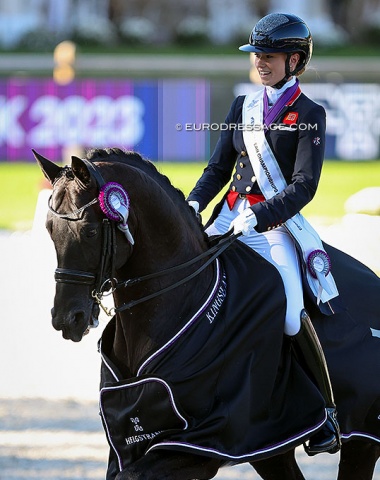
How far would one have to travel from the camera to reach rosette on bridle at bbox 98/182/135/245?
414 cm

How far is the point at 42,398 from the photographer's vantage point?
7.41 metres

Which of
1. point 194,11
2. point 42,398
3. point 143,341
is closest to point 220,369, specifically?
point 143,341

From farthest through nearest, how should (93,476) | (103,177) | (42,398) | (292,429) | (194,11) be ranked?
1. (194,11)
2. (42,398)
3. (93,476)
4. (292,429)
5. (103,177)

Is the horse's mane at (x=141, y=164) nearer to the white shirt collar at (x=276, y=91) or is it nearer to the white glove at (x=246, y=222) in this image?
the white glove at (x=246, y=222)

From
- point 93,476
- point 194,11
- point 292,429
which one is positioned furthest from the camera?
point 194,11

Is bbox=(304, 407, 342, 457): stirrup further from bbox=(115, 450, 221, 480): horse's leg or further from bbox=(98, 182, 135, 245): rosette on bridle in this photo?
bbox=(98, 182, 135, 245): rosette on bridle

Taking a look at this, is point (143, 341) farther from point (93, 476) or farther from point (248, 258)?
point (93, 476)

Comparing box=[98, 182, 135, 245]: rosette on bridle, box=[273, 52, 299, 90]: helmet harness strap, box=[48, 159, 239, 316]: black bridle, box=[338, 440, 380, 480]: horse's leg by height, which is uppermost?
box=[273, 52, 299, 90]: helmet harness strap

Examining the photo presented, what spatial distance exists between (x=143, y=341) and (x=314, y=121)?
4.11ft

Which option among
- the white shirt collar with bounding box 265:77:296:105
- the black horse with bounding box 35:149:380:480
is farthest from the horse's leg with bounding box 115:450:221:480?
the white shirt collar with bounding box 265:77:296:105

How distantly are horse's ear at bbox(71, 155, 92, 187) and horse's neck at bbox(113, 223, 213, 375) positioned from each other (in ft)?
1.32

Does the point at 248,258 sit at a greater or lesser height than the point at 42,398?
greater

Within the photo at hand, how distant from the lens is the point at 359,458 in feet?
17.5

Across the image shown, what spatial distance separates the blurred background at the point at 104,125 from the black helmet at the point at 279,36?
898 mm
